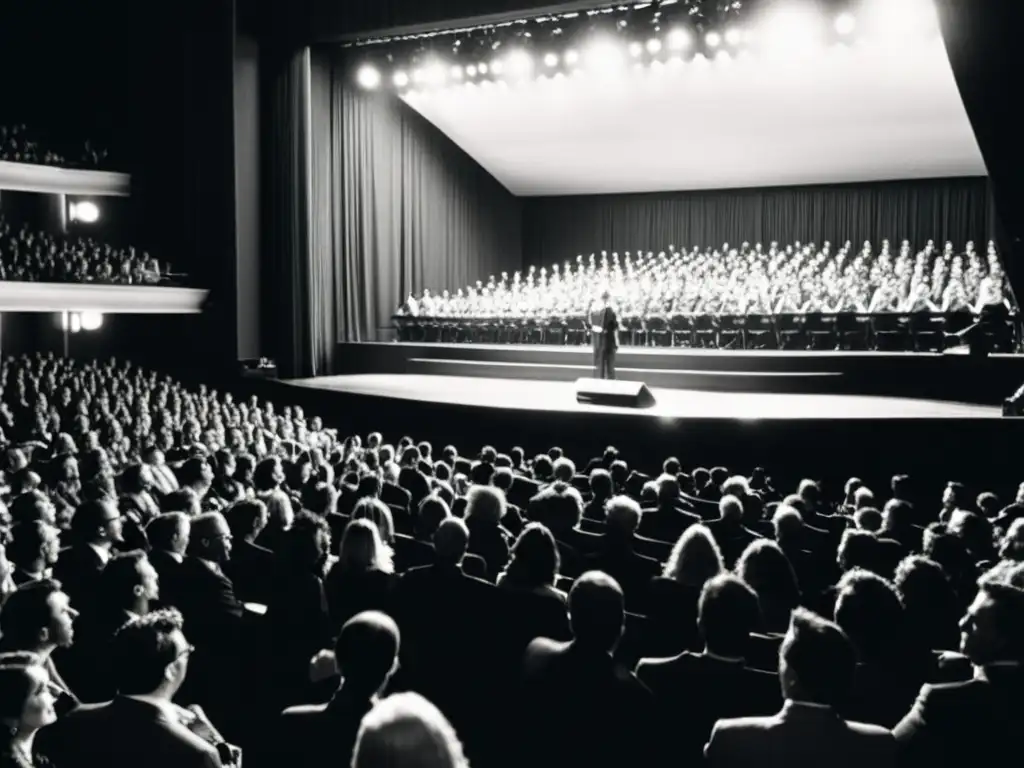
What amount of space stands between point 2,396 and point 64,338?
7.43 metres

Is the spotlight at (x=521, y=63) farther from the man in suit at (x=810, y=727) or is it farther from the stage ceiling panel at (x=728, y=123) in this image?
the man in suit at (x=810, y=727)

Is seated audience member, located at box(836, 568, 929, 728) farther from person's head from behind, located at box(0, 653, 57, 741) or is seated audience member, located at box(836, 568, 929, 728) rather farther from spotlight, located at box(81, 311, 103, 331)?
spotlight, located at box(81, 311, 103, 331)

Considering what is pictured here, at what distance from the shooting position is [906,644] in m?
2.38

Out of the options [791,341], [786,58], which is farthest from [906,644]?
[786,58]

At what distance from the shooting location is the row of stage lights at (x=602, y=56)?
11.2 metres

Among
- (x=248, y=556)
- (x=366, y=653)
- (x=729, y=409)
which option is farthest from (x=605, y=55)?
(x=366, y=653)

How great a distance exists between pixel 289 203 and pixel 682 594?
12.3 m

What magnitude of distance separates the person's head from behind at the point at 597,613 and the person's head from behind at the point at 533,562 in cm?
63

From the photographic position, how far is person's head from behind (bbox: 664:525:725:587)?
3.25 metres

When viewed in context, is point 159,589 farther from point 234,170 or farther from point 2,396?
point 234,170

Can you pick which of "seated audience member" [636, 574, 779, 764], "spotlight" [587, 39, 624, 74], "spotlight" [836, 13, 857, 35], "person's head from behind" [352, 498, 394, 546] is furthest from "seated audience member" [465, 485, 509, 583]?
"spotlight" [587, 39, 624, 74]

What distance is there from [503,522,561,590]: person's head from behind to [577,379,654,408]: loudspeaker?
6.40 metres

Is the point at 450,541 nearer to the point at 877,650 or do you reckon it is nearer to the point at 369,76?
the point at 877,650

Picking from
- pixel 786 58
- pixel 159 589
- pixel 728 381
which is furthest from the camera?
pixel 786 58
